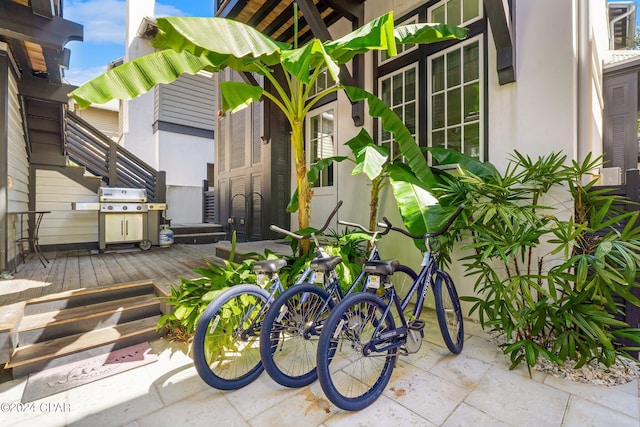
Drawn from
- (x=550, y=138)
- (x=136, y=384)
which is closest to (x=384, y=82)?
(x=550, y=138)

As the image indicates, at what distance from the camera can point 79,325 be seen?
8.27 ft

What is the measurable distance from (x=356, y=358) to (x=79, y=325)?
2.42 m

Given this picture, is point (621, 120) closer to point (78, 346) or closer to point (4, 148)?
point (78, 346)

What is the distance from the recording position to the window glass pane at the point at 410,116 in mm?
3854

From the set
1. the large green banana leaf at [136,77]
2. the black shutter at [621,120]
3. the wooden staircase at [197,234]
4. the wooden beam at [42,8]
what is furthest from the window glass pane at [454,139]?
the wooden staircase at [197,234]

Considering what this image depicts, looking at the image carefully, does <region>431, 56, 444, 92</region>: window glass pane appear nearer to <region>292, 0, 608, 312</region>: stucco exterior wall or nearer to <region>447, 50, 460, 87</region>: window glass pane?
<region>447, 50, 460, 87</region>: window glass pane

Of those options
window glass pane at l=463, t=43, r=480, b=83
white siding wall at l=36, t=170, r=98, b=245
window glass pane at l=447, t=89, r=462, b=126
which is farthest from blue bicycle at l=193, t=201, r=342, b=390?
white siding wall at l=36, t=170, r=98, b=245

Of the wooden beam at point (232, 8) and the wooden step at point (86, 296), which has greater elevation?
the wooden beam at point (232, 8)

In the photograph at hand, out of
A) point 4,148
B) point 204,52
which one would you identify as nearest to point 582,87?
point 204,52

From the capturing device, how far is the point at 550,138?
2.69 metres

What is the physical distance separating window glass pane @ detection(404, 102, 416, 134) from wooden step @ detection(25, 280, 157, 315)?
377 centimetres

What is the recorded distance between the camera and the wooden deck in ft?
9.87

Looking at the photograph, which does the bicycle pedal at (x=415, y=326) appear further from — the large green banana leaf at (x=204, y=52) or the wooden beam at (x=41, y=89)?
the wooden beam at (x=41, y=89)

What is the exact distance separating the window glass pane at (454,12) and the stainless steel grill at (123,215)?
19.2 feet
